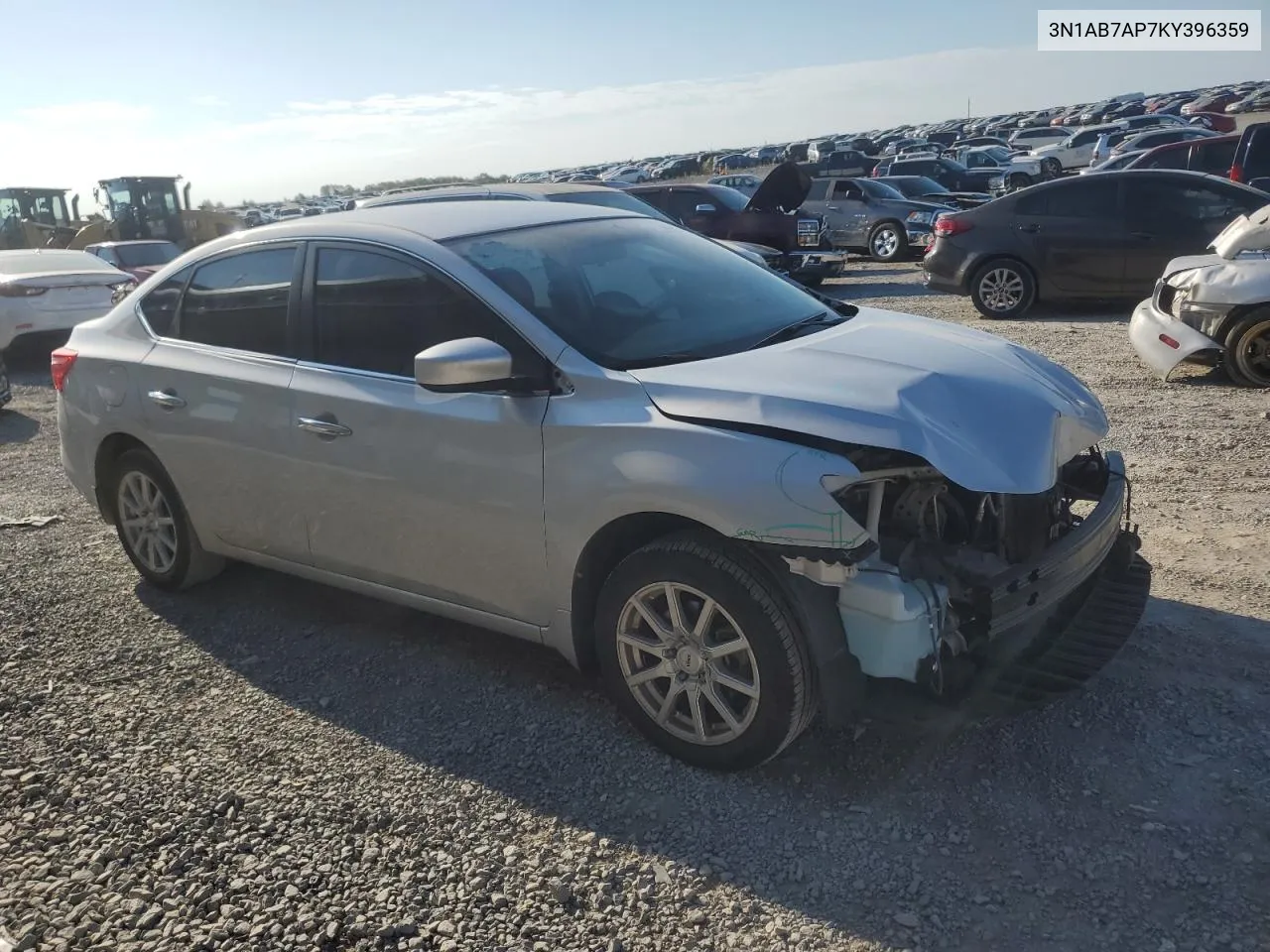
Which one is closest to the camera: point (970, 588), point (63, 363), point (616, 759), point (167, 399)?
point (970, 588)

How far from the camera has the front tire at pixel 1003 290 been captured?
1165cm

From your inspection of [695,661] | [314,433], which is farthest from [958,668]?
[314,433]

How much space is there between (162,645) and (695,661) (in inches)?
103

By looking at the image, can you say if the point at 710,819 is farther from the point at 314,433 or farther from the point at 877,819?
the point at 314,433

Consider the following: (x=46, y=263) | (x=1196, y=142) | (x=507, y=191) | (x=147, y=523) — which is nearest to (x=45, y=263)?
(x=46, y=263)

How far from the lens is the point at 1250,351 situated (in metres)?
7.57

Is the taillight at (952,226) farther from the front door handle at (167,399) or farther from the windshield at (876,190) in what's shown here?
the front door handle at (167,399)

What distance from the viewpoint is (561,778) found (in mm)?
3443

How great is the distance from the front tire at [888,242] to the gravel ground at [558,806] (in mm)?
14745

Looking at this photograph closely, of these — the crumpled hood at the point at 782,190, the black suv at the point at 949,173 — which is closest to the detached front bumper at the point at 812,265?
the crumpled hood at the point at 782,190

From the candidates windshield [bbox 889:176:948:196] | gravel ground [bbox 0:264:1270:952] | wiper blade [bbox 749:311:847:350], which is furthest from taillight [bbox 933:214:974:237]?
windshield [bbox 889:176:948:196]

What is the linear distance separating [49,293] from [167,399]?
9.46 metres

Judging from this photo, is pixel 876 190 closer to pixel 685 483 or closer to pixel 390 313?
pixel 390 313

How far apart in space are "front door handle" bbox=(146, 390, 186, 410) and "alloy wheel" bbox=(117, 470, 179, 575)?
45 cm
